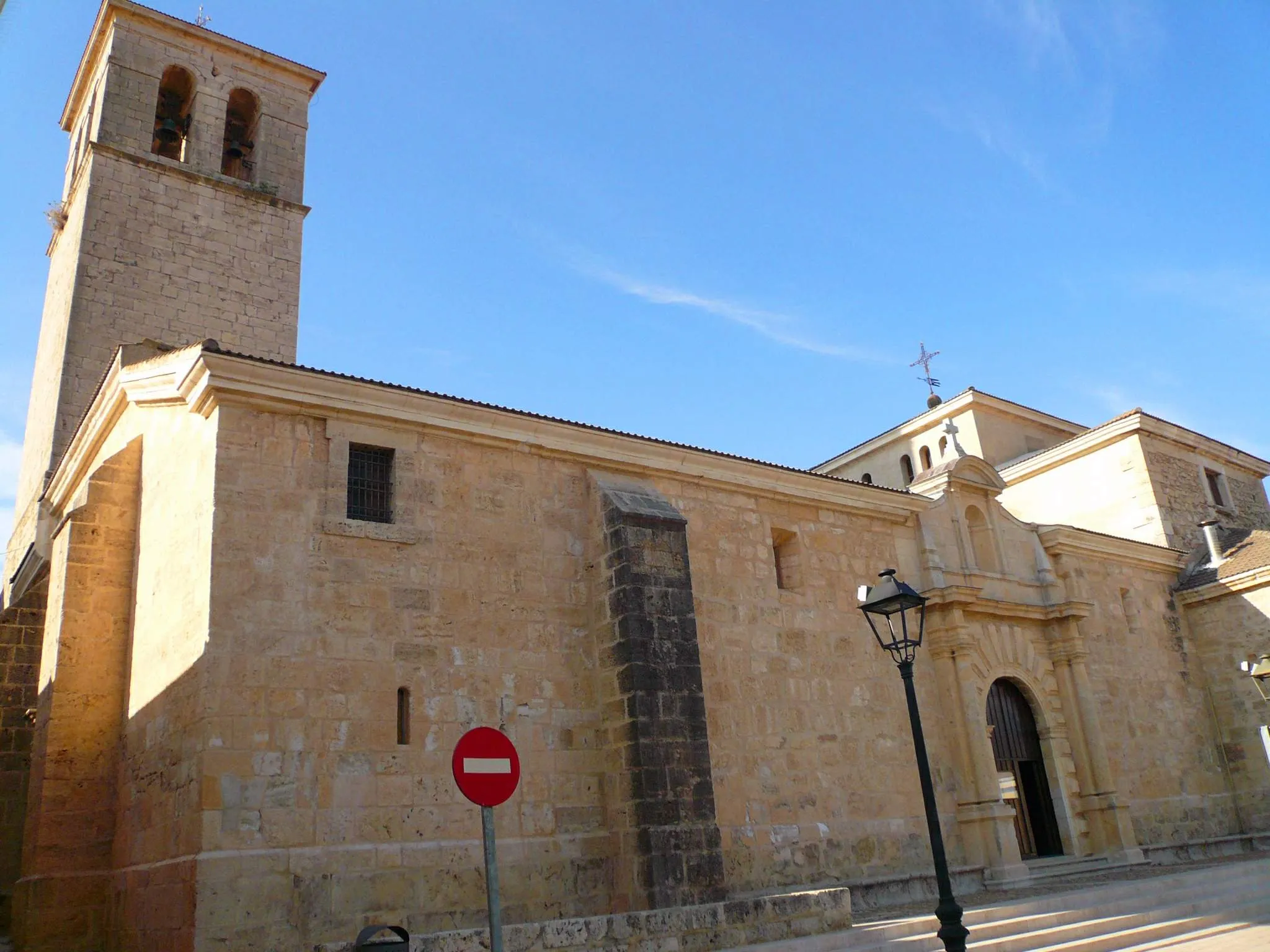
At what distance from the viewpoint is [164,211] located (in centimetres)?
1791

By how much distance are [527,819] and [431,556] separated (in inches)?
119

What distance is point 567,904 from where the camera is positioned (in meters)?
10.6

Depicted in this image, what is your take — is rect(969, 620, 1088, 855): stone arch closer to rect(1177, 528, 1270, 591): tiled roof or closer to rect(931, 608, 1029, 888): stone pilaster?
rect(931, 608, 1029, 888): stone pilaster

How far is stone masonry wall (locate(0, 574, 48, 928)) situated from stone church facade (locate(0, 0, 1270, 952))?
4 cm

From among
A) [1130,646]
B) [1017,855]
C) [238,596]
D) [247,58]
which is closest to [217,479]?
[238,596]

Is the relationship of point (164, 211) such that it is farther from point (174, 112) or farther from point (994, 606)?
point (994, 606)

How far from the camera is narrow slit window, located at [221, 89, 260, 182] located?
65.1 ft

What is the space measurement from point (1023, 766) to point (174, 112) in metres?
19.6

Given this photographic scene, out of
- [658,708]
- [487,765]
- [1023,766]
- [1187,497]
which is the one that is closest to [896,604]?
[658,708]

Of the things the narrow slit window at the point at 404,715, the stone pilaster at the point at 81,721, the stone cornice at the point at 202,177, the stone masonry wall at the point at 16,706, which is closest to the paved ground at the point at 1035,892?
the stone pilaster at the point at 81,721

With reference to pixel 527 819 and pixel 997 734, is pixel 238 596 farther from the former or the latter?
pixel 997 734

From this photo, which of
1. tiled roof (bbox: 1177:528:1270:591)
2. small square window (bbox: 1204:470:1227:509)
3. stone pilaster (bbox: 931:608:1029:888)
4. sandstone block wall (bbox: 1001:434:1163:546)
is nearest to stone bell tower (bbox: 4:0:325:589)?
stone pilaster (bbox: 931:608:1029:888)

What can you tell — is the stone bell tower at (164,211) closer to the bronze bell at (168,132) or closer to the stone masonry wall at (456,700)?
the bronze bell at (168,132)

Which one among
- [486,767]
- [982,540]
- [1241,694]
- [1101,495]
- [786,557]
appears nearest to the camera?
[486,767]
